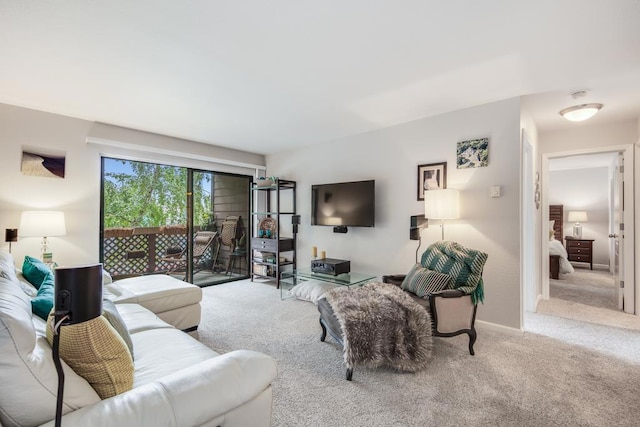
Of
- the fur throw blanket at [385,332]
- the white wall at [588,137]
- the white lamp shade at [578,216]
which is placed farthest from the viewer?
the white lamp shade at [578,216]

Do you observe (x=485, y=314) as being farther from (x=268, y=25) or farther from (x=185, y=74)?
(x=185, y=74)

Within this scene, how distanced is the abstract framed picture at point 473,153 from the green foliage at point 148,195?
12.5 feet

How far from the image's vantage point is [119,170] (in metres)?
3.94

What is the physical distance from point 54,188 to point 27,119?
76 cm

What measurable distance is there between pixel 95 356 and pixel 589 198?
28.8 ft

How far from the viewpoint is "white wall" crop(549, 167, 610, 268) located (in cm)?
623

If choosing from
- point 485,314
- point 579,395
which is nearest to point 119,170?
point 485,314

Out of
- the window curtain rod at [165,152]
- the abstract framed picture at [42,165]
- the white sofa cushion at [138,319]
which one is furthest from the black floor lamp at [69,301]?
the window curtain rod at [165,152]

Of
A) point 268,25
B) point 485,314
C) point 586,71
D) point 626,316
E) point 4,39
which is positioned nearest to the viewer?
point 268,25

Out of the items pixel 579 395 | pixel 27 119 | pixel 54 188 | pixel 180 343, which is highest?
pixel 27 119

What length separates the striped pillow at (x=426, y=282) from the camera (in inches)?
96.2

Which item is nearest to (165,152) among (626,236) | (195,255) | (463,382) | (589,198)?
(195,255)

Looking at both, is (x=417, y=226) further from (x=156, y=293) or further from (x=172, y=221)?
(x=172, y=221)

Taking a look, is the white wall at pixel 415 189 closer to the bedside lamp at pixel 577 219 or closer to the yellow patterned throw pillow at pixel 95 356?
the yellow patterned throw pillow at pixel 95 356
